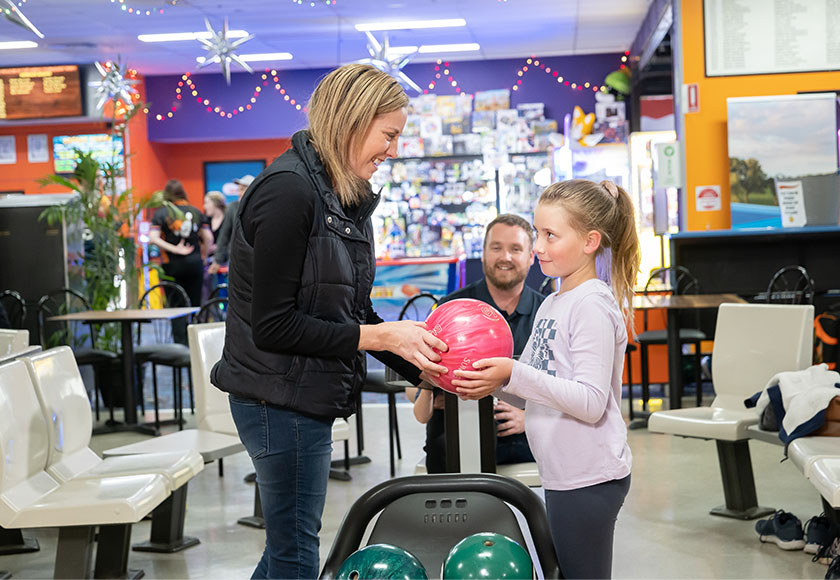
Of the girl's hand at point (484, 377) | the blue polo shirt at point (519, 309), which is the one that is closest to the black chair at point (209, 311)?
the blue polo shirt at point (519, 309)

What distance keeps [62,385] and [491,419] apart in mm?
1652

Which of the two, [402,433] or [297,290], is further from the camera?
[402,433]

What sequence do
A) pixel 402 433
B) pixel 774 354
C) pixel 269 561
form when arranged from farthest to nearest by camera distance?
1. pixel 402 433
2. pixel 774 354
3. pixel 269 561

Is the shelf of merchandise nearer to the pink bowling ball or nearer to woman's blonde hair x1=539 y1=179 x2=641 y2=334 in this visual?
woman's blonde hair x1=539 y1=179 x2=641 y2=334

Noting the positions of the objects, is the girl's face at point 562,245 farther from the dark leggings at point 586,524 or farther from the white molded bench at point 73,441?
the white molded bench at point 73,441

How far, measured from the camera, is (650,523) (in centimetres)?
405

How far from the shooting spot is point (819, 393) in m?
3.52

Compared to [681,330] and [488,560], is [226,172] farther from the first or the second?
[488,560]

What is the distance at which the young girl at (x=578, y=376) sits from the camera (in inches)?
71.7

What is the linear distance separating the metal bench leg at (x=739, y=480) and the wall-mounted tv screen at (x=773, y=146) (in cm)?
417

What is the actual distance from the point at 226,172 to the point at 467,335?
12.8 m

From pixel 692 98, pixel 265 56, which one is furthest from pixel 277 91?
pixel 692 98

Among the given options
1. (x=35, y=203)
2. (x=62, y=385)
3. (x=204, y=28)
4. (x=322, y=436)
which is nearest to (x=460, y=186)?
(x=204, y=28)

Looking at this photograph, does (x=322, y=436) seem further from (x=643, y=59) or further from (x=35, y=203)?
(x=643, y=59)
